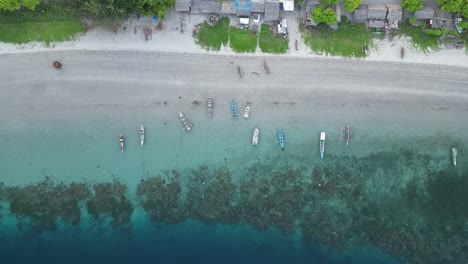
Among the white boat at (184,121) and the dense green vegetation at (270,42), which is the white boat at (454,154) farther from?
the white boat at (184,121)

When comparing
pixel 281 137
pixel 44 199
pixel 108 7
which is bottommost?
pixel 44 199

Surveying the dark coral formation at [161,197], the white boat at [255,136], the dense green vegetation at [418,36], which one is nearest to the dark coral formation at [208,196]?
the dark coral formation at [161,197]

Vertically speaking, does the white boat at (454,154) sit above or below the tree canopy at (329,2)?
below

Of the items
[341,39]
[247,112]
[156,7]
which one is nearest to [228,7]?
[156,7]

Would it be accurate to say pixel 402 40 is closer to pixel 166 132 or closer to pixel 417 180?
pixel 417 180

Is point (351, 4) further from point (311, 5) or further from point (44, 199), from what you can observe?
point (44, 199)

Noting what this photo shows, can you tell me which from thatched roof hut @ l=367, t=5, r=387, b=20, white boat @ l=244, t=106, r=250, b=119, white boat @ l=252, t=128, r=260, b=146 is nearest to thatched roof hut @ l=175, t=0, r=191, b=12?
white boat @ l=244, t=106, r=250, b=119

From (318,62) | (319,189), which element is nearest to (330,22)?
(318,62)
